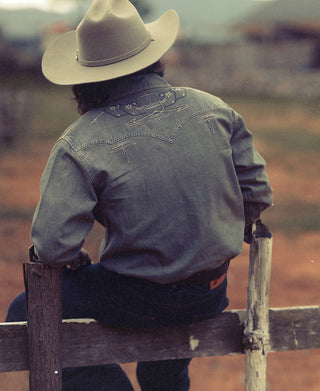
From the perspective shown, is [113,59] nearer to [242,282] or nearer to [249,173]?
[249,173]

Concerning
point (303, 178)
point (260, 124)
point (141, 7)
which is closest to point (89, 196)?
point (303, 178)

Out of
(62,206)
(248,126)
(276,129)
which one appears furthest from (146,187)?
(248,126)

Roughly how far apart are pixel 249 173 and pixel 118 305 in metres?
0.68

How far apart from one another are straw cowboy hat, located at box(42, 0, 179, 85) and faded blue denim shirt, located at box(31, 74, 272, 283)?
0.07 metres

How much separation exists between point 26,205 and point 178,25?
26.4 ft

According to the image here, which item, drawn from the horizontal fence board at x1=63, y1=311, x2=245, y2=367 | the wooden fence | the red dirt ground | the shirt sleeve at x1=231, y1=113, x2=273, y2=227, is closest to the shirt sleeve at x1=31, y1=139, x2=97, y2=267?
the wooden fence

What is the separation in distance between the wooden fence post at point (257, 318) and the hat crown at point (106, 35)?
0.82 meters

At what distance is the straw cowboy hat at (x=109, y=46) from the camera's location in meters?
1.88

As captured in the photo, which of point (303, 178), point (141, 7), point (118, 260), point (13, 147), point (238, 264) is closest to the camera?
point (118, 260)

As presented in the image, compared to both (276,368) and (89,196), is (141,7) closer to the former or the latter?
(276,368)

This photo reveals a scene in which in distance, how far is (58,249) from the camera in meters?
1.74

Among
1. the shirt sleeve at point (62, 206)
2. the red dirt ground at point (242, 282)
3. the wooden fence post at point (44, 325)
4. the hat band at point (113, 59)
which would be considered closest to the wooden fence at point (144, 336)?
the wooden fence post at point (44, 325)

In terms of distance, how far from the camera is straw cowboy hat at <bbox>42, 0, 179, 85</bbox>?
6.18 feet

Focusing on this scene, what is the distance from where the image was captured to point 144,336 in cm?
198
